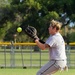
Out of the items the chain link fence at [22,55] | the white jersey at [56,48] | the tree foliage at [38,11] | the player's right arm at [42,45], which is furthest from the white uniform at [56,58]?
the tree foliage at [38,11]

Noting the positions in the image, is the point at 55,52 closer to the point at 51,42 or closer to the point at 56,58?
the point at 56,58

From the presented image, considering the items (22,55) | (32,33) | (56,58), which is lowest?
(22,55)

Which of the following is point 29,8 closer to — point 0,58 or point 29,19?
point 29,19

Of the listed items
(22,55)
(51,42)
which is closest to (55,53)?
(51,42)

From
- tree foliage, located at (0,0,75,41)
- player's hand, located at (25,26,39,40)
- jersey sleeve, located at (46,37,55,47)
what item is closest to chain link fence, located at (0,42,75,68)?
player's hand, located at (25,26,39,40)

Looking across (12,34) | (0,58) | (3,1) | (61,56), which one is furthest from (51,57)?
(3,1)

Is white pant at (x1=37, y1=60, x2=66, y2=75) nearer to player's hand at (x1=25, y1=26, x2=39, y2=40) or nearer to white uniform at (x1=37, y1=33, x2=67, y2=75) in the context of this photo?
white uniform at (x1=37, y1=33, x2=67, y2=75)

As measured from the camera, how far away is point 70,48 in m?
20.9

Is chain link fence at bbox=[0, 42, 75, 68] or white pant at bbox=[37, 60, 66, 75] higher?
white pant at bbox=[37, 60, 66, 75]

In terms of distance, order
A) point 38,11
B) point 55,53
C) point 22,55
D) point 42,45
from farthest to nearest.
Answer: point 38,11 < point 22,55 < point 55,53 < point 42,45

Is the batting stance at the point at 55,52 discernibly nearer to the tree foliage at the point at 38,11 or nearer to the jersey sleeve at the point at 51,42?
the jersey sleeve at the point at 51,42

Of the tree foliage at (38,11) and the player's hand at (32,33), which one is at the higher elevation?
the tree foliage at (38,11)

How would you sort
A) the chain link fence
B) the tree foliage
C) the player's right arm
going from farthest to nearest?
the tree foliage → the chain link fence → the player's right arm

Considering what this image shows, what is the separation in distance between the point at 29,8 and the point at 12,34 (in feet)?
31.0
